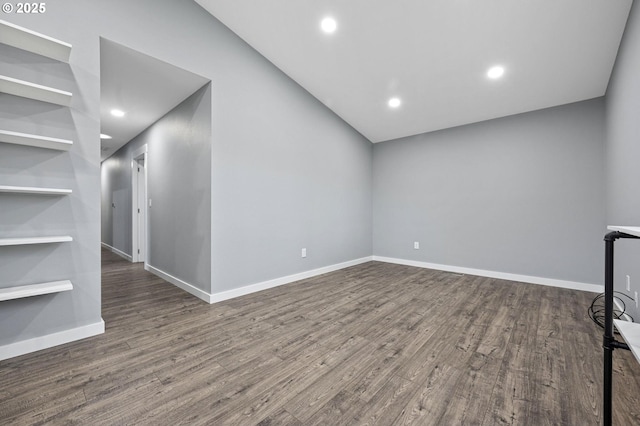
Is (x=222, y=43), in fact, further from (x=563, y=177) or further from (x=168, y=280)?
(x=563, y=177)

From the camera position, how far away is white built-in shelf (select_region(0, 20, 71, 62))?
1660mm

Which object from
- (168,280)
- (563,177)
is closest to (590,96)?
(563,177)

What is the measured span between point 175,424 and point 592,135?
5.11 meters

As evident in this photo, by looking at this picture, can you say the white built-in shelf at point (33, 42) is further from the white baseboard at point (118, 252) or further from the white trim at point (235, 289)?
the white baseboard at point (118, 252)

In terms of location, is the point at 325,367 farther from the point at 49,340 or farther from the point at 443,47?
the point at 443,47

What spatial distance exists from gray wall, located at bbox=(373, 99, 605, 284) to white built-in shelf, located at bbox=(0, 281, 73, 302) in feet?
15.4

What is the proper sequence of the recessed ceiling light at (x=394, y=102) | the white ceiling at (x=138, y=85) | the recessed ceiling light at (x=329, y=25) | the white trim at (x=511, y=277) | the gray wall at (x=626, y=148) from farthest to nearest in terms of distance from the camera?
the recessed ceiling light at (x=394, y=102) → the white trim at (x=511, y=277) → the recessed ceiling light at (x=329, y=25) → the white ceiling at (x=138, y=85) → the gray wall at (x=626, y=148)

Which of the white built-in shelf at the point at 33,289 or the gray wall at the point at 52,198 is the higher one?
the gray wall at the point at 52,198

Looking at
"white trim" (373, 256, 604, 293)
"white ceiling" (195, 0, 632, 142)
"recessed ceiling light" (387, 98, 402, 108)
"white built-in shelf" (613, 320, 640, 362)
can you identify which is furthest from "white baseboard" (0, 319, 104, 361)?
"white trim" (373, 256, 604, 293)

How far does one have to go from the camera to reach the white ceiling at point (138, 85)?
2498 mm

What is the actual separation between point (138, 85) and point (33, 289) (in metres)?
2.32

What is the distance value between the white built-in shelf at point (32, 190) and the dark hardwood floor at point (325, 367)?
1.14 meters

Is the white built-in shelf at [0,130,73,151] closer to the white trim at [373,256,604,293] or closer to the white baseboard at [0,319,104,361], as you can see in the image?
the white baseboard at [0,319,104,361]

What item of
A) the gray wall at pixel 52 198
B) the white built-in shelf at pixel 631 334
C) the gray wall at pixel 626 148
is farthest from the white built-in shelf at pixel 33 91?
the gray wall at pixel 626 148
